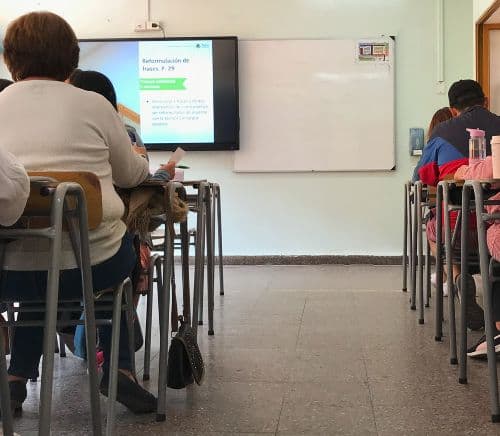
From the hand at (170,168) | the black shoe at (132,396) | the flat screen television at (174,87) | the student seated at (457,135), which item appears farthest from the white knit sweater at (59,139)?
the flat screen television at (174,87)

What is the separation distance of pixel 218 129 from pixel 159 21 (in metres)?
1.09

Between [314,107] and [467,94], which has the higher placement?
[314,107]

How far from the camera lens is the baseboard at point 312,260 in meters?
5.58

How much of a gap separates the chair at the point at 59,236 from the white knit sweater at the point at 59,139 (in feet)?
0.24

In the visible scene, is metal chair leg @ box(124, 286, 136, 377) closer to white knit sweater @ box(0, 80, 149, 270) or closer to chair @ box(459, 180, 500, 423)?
white knit sweater @ box(0, 80, 149, 270)

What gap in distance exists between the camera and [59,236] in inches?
50.1

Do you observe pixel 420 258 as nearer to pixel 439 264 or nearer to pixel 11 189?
pixel 439 264

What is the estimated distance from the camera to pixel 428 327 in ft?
10.0

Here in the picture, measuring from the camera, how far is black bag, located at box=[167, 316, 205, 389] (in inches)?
78.8

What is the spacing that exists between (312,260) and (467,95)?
265 cm

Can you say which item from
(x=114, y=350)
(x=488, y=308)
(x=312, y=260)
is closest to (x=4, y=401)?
(x=114, y=350)

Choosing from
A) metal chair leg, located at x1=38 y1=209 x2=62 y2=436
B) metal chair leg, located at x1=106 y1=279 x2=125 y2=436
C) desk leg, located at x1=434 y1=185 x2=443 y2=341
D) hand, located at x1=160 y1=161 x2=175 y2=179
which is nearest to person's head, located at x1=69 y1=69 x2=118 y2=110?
hand, located at x1=160 y1=161 x2=175 y2=179

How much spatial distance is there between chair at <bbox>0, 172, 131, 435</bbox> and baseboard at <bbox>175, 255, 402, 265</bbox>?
13.2 ft

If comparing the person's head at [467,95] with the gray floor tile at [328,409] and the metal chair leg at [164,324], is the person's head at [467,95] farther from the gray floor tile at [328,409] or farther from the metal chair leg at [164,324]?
the metal chair leg at [164,324]
